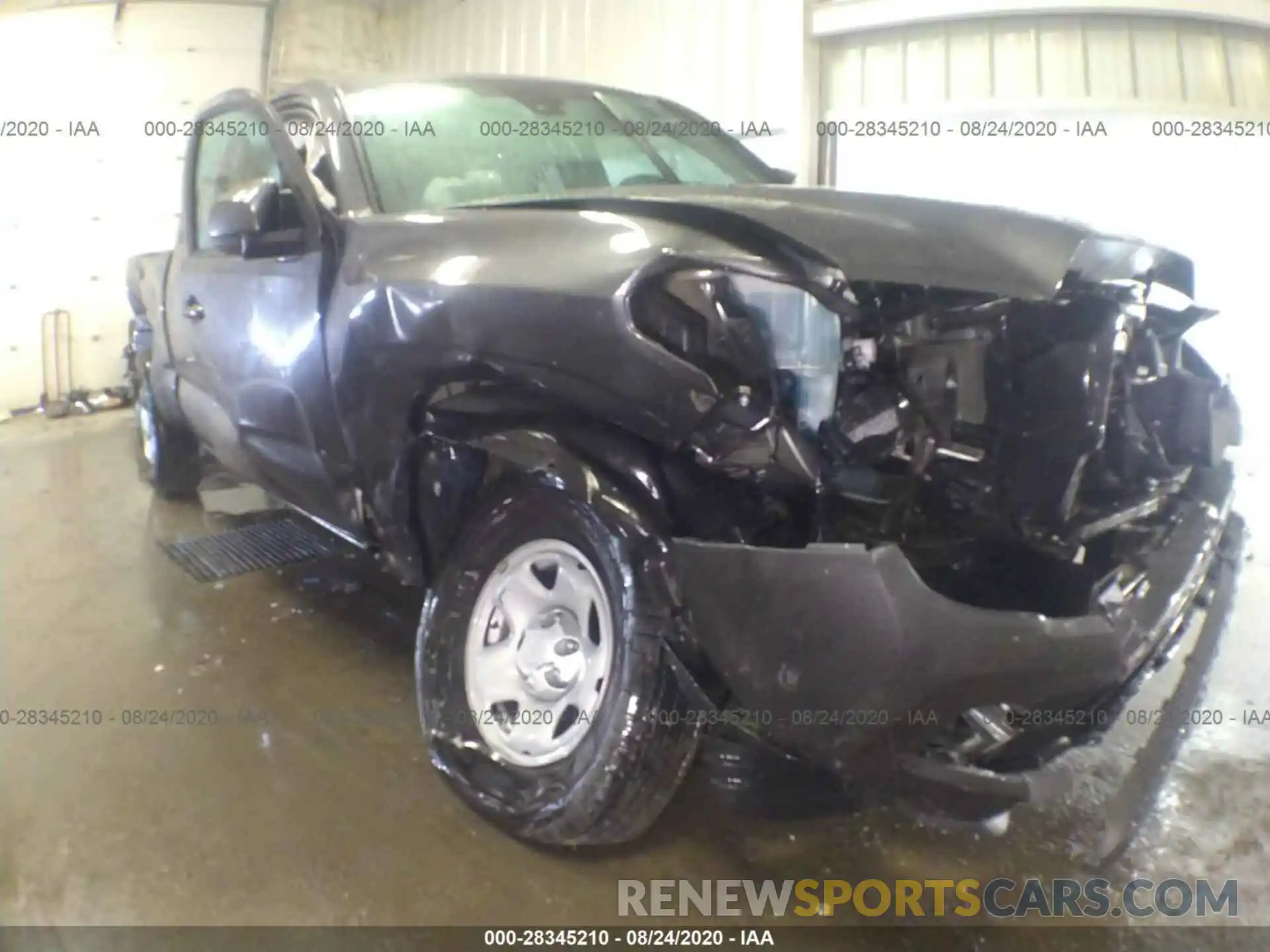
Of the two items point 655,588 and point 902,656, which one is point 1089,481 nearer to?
point 902,656

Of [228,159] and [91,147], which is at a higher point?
[91,147]

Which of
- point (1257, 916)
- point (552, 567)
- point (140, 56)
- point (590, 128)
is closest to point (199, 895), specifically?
point (552, 567)

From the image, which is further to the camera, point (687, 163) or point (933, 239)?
point (687, 163)

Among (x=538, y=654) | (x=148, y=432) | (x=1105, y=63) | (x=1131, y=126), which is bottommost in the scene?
(x=538, y=654)

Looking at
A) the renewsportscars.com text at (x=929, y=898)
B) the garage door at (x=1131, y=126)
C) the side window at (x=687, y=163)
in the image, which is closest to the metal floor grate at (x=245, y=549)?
the side window at (x=687, y=163)

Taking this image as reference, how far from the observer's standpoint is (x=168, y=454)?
166 inches

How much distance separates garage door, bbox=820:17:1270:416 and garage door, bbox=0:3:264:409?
18.0 feet

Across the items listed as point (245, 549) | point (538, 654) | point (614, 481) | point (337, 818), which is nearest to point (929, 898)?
point (538, 654)

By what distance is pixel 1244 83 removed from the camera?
3.97 meters

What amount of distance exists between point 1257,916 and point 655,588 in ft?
4.29

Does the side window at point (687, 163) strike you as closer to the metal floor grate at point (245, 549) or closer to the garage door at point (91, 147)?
the metal floor grate at point (245, 549)

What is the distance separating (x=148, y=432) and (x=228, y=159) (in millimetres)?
1947

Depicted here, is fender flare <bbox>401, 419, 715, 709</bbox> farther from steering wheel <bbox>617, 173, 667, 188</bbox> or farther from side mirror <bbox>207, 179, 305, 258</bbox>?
→ steering wheel <bbox>617, 173, 667, 188</bbox>

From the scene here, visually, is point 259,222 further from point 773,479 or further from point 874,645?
point 874,645
